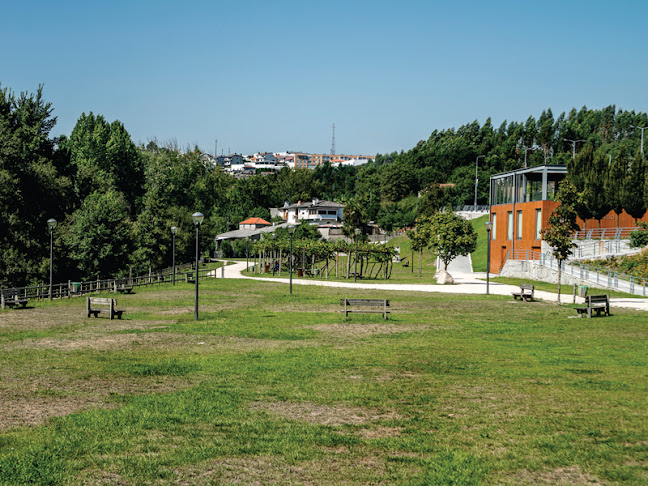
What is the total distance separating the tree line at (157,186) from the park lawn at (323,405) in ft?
93.3

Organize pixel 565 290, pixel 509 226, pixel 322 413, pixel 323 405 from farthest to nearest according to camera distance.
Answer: pixel 509 226 → pixel 565 290 → pixel 323 405 → pixel 322 413

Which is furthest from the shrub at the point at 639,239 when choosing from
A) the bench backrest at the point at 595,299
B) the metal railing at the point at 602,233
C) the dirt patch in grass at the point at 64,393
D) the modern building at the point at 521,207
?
the dirt patch in grass at the point at 64,393

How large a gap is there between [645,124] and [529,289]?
141 meters

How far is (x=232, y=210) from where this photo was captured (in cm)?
13538

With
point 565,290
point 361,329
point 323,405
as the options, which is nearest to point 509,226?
point 565,290

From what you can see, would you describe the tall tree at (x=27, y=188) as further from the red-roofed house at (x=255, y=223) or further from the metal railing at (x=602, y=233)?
the red-roofed house at (x=255, y=223)

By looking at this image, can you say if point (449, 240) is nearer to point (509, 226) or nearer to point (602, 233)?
point (602, 233)

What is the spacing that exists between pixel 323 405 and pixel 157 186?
92.3 m

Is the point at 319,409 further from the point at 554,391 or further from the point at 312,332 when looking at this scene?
the point at 312,332

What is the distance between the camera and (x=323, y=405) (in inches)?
405

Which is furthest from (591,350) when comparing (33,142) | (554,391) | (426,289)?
(33,142)

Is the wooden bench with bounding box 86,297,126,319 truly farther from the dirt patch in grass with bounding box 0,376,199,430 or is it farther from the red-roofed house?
the red-roofed house

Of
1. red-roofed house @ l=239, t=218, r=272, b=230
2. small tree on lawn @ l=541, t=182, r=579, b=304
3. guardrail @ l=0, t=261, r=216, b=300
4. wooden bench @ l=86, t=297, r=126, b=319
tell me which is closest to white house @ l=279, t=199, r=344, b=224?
red-roofed house @ l=239, t=218, r=272, b=230

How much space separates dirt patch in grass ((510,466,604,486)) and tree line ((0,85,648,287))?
139 ft
